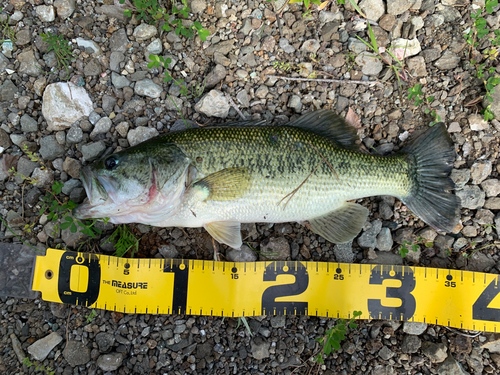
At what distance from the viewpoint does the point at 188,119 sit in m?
3.35

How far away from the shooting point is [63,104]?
3.27m

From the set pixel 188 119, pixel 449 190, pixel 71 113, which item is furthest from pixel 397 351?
pixel 71 113

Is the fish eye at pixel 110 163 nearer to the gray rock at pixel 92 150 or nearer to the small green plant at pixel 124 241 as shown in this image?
the gray rock at pixel 92 150

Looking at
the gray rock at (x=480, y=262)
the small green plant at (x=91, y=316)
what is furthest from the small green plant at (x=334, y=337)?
the small green plant at (x=91, y=316)

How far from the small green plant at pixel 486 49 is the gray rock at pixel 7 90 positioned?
5066 millimetres

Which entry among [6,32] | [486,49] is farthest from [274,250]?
[6,32]

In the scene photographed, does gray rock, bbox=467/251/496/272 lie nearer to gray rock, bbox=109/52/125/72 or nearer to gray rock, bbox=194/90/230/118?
gray rock, bbox=194/90/230/118

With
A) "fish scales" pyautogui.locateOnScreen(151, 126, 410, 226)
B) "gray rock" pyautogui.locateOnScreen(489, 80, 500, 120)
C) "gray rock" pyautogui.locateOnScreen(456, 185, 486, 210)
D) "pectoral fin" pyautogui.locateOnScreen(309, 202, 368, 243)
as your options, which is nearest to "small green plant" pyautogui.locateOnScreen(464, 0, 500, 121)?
"gray rock" pyautogui.locateOnScreen(489, 80, 500, 120)

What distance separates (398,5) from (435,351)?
3.70 metres

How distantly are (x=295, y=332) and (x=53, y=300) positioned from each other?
2.52 meters

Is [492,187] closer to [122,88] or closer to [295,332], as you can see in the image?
[295,332]

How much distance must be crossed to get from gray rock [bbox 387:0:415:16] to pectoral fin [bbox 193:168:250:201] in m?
2.52

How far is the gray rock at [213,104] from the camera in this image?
327 centimetres

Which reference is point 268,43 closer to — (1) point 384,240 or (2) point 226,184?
(2) point 226,184
